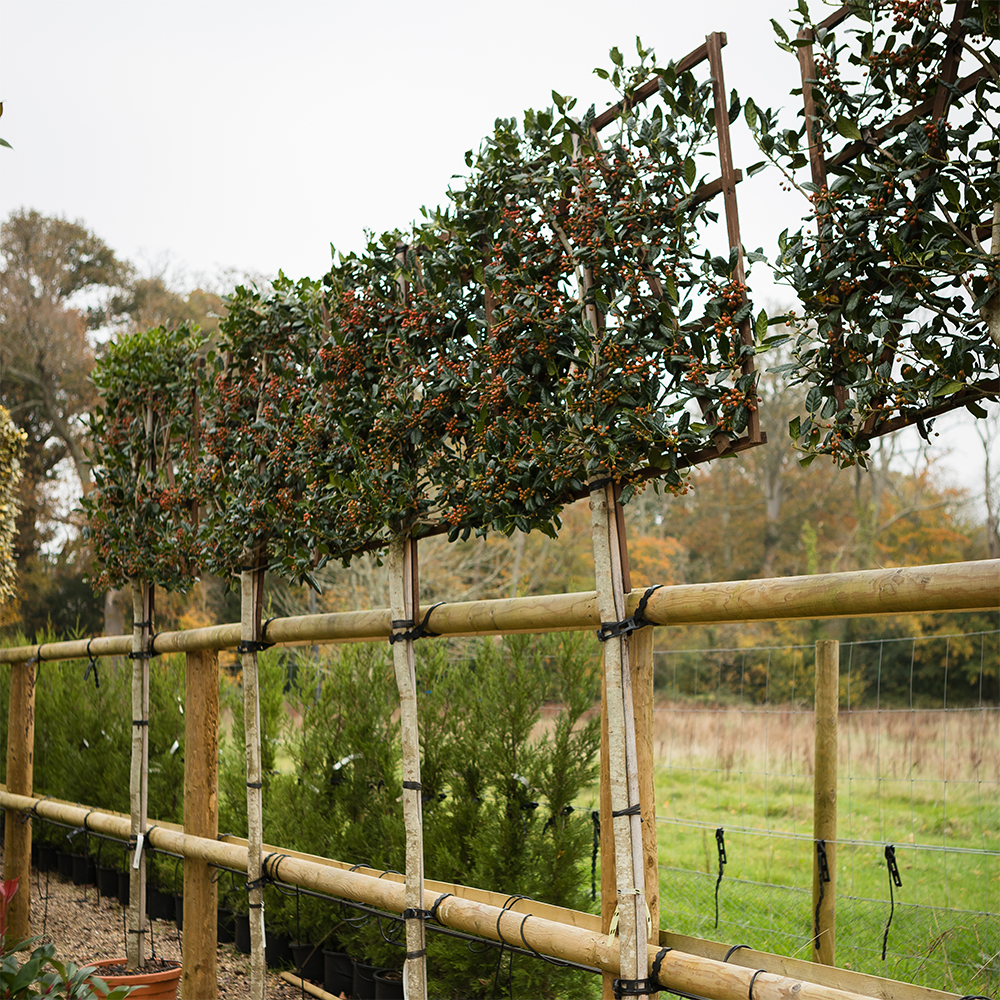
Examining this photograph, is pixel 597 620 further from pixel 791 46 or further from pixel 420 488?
pixel 791 46

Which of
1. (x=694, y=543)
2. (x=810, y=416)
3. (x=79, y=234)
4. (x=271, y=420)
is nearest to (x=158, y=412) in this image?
(x=271, y=420)

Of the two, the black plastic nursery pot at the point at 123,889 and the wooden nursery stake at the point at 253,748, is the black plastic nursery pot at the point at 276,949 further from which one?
the black plastic nursery pot at the point at 123,889

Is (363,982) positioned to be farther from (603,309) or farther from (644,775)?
(603,309)

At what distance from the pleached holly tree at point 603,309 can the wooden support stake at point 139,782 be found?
8.23 ft

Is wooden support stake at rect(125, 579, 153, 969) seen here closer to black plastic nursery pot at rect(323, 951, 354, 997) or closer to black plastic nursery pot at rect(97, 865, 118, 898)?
black plastic nursery pot at rect(323, 951, 354, 997)

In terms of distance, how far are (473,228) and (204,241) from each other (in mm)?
19766

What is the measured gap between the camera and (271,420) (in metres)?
3.38

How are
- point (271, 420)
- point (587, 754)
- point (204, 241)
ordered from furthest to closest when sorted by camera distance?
point (204, 241) < point (587, 754) < point (271, 420)

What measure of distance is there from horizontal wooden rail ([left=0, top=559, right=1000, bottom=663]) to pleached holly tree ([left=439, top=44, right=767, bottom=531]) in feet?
0.89

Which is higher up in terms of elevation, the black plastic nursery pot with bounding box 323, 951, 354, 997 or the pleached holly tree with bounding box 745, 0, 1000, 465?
the pleached holly tree with bounding box 745, 0, 1000, 465

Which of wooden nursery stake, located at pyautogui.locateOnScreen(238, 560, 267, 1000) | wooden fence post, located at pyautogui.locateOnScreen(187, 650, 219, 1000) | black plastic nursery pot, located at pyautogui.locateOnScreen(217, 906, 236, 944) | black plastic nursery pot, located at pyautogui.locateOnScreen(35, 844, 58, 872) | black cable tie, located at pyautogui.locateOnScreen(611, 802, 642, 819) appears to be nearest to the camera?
black cable tie, located at pyautogui.locateOnScreen(611, 802, 642, 819)

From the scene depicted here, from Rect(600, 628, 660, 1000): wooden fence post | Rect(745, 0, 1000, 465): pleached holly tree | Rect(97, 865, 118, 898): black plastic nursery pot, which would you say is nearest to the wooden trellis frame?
Rect(745, 0, 1000, 465): pleached holly tree

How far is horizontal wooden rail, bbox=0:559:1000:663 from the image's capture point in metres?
1.70

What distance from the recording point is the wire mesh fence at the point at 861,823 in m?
4.12
